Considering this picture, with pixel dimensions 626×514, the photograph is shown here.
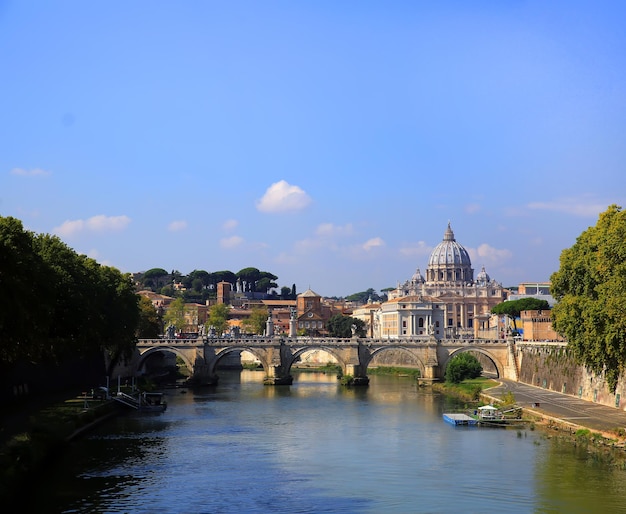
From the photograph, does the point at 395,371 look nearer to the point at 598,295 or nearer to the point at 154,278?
the point at 598,295

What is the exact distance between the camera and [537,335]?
77.9 metres

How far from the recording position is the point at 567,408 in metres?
45.6

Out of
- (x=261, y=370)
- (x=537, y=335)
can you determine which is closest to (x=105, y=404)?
(x=537, y=335)

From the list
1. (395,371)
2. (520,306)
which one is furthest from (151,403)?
(520,306)

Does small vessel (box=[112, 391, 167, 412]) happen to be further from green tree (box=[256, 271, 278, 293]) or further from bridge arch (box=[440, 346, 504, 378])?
green tree (box=[256, 271, 278, 293])

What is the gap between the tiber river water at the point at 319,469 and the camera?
2762 cm

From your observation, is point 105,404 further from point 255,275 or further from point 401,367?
point 255,275

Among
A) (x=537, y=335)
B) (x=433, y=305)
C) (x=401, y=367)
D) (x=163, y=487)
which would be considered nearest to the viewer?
(x=163, y=487)

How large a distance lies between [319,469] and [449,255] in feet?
489

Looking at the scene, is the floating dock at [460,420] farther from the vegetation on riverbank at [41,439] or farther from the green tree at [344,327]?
the green tree at [344,327]

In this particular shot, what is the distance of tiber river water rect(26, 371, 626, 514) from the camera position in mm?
27625

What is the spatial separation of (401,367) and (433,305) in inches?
1501

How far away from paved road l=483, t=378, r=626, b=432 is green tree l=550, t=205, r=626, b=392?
60.6 inches

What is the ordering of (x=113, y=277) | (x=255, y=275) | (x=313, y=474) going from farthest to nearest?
(x=255, y=275) < (x=113, y=277) < (x=313, y=474)
